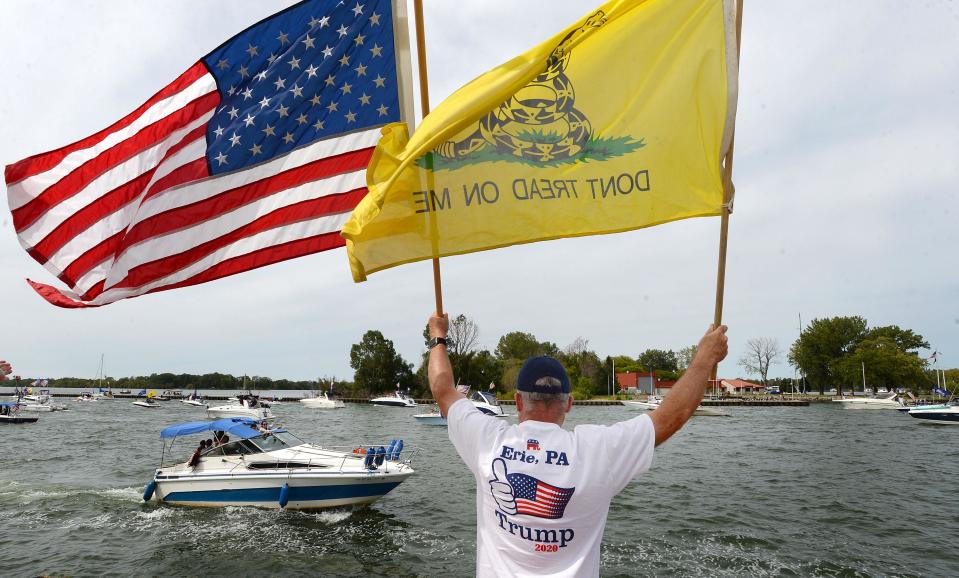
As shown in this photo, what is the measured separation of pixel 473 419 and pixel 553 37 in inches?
140


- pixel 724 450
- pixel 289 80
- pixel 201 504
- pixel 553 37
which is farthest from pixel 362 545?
pixel 724 450

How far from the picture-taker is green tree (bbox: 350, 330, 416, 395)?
12631 centimetres

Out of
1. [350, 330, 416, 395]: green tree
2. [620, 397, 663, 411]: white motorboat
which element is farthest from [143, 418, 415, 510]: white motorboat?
[350, 330, 416, 395]: green tree

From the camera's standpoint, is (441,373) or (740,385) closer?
(441,373)

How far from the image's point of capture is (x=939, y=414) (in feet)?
185

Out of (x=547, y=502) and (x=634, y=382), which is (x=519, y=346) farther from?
(x=547, y=502)

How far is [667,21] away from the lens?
206 inches

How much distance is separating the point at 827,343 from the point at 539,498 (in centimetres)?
14317

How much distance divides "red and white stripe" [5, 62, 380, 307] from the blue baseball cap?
13.3 ft

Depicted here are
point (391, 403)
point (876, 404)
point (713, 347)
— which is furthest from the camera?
point (391, 403)

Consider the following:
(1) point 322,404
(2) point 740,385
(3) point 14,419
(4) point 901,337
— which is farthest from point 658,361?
(3) point 14,419

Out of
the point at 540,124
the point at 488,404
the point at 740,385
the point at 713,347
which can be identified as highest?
the point at 540,124

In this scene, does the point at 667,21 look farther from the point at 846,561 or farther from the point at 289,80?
the point at 846,561

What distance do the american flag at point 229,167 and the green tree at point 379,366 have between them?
12079 centimetres
